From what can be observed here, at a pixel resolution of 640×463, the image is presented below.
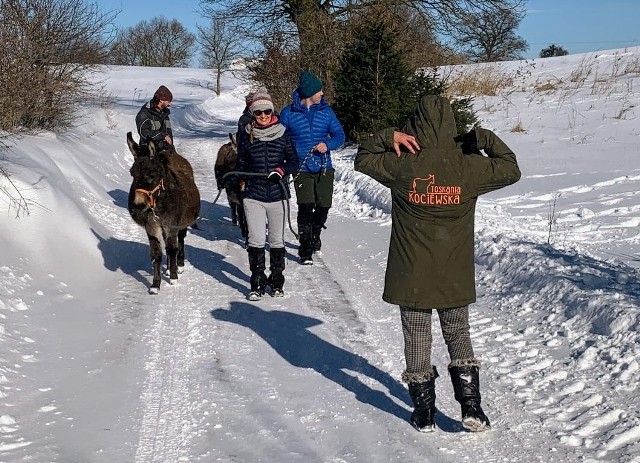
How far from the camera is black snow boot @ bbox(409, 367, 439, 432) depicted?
14.1ft

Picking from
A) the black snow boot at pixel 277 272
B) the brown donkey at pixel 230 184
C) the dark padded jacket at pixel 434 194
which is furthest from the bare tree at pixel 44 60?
the dark padded jacket at pixel 434 194

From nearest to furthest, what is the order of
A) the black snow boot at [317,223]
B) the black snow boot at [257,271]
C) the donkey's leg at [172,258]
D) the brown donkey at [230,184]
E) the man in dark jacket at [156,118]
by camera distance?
the black snow boot at [257,271] → the donkey's leg at [172,258] → the black snow boot at [317,223] → the man in dark jacket at [156,118] → the brown donkey at [230,184]

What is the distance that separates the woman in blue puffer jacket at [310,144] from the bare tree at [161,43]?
209 ft

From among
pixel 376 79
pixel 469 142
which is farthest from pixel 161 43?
pixel 469 142

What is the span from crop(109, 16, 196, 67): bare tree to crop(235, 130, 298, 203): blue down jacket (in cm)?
6492

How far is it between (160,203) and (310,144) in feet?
6.10

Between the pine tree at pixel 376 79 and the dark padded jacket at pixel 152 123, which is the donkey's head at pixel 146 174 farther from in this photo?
the pine tree at pixel 376 79

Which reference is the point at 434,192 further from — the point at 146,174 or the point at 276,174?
the point at 146,174

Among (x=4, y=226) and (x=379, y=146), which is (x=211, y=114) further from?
(x=379, y=146)

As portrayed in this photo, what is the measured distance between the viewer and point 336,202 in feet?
43.0

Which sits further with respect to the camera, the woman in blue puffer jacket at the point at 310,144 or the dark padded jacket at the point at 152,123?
the dark padded jacket at the point at 152,123

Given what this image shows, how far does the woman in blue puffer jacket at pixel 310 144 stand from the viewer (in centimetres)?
840

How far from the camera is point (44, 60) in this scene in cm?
1241

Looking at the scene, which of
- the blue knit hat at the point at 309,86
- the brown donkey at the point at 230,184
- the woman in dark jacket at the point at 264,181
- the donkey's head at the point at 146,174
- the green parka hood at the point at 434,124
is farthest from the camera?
the brown donkey at the point at 230,184
